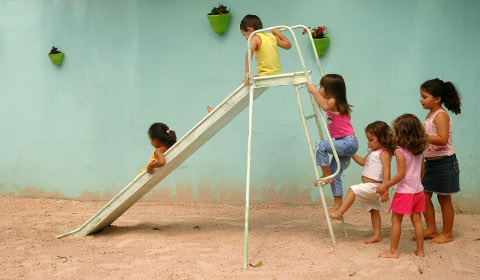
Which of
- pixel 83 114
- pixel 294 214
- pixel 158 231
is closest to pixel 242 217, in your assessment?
pixel 294 214

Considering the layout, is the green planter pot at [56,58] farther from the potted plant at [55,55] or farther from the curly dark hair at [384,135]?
the curly dark hair at [384,135]

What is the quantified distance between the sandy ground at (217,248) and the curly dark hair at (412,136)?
34.4 inches

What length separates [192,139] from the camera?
15.8 feet

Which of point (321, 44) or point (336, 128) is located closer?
point (336, 128)

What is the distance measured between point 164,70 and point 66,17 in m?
1.52

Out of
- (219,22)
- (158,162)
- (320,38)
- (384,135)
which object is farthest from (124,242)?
(320,38)

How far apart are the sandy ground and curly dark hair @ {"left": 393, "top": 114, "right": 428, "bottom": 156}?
0.87 metres

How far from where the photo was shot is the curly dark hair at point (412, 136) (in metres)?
4.34

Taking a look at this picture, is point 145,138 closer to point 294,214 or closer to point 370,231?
point 294,214

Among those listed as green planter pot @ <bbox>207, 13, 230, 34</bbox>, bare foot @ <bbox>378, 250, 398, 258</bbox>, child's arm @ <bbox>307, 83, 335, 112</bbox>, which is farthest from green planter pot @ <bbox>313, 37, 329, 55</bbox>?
bare foot @ <bbox>378, 250, 398, 258</bbox>

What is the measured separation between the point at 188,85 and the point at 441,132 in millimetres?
3095

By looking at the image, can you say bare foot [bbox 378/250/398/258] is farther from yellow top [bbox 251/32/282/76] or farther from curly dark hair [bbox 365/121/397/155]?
yellow top [bbox 251/32/282/76]

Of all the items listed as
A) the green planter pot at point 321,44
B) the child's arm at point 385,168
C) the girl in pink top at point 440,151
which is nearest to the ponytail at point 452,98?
the girl in pink top at point 440,151

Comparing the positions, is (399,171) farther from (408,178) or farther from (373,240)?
(373,240)
